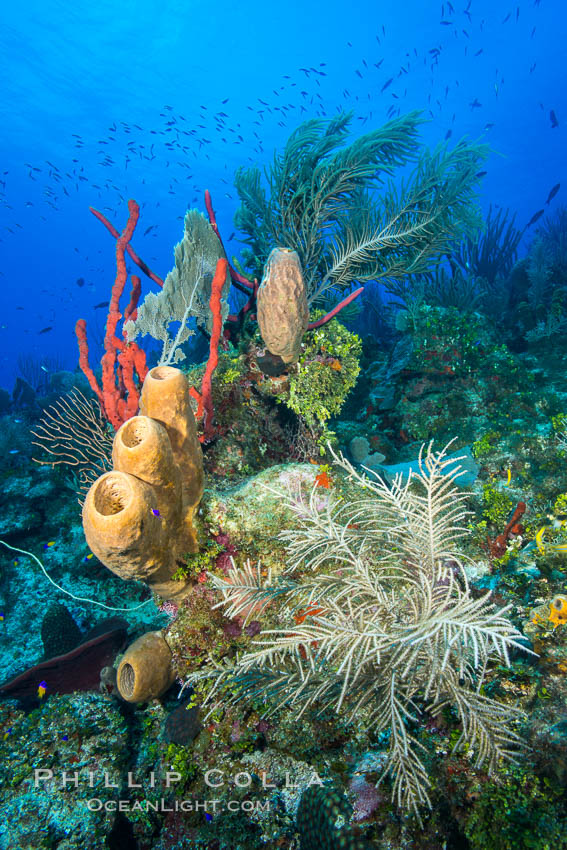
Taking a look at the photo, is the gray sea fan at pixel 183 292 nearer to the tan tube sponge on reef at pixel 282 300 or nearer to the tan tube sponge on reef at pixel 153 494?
the tan tube sponge on reef at pixel 282 300

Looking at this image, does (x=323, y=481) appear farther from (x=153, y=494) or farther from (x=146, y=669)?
(x=146, y=669)

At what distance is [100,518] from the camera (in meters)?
2.06

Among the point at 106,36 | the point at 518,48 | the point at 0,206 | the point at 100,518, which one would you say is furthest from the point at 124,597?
the point at 0,206

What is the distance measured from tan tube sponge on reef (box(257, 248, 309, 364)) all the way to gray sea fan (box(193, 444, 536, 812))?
1990 mm

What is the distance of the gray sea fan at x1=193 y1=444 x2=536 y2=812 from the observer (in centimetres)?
173

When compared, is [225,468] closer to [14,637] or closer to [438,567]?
[438,567]

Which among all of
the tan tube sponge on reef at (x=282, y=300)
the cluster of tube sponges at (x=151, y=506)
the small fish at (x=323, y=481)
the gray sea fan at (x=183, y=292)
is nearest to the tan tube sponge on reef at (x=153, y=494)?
the cluster of tube sponges at (x=151, y=506)

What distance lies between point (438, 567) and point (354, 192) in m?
5.69

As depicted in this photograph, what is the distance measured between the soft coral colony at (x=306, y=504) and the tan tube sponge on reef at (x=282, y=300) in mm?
23

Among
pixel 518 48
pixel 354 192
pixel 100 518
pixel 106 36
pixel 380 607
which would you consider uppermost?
pixel 106 36

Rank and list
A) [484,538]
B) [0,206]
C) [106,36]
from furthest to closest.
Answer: [0,206], [106,36], [484,538]

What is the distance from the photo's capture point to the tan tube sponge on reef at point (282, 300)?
3.87m

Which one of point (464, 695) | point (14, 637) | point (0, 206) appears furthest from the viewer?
point (0, 206)

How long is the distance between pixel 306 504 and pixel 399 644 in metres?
1.29
